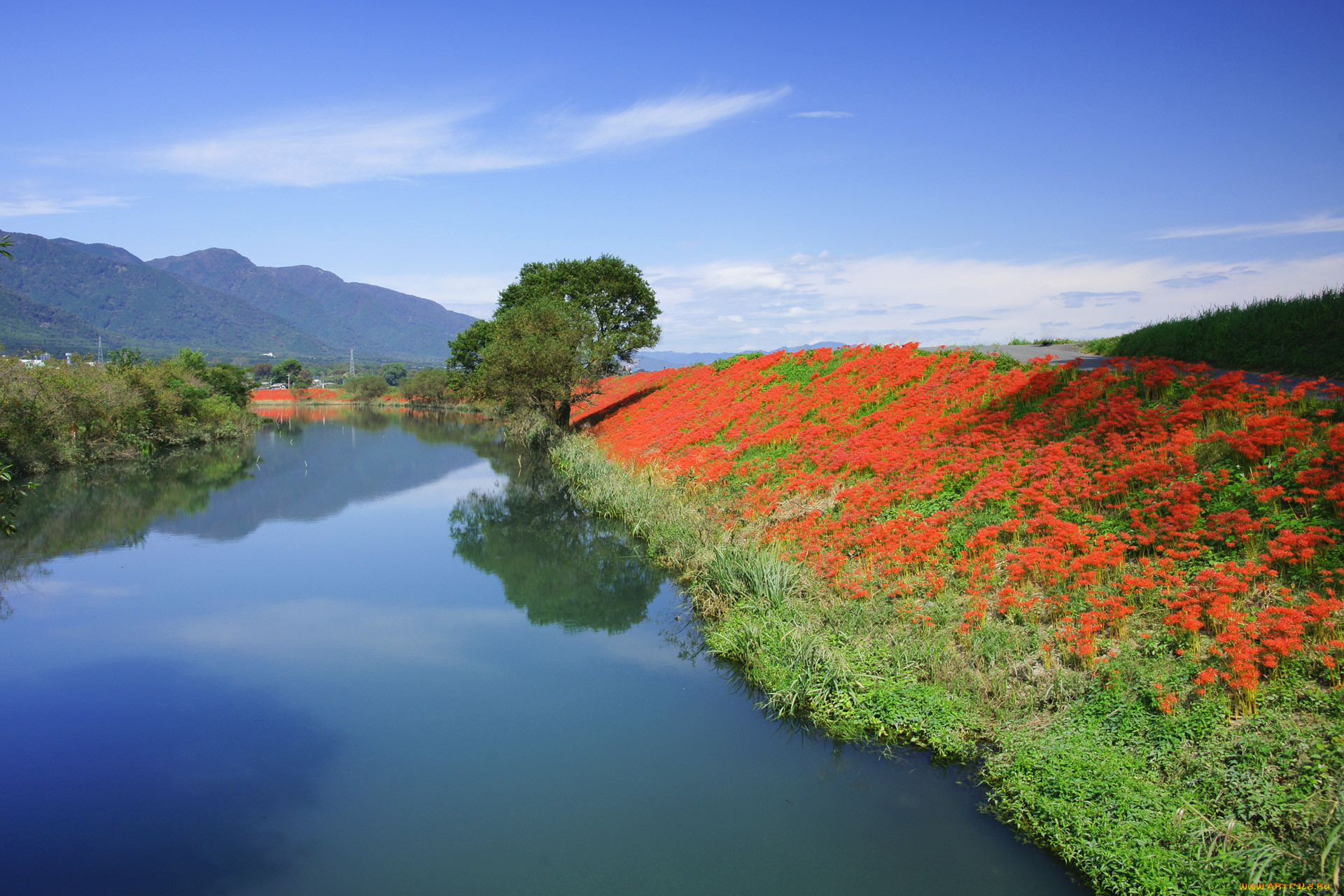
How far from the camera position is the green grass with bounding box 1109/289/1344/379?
1225cm

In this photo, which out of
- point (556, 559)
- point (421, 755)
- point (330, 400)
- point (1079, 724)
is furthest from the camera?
point (330, 400)

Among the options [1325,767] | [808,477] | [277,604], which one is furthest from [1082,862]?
[277,604]

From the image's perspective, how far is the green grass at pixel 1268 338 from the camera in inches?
482

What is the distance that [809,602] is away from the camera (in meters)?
10.7

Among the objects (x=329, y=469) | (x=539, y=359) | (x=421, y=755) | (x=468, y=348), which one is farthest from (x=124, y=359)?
(x=421, y=755)

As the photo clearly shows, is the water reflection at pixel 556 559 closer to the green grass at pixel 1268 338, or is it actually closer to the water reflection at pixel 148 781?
the water reflection at pixel 148 781

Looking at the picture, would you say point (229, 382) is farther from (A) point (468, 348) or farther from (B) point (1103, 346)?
(B) point (1103, 346)

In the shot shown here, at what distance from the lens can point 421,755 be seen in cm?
850

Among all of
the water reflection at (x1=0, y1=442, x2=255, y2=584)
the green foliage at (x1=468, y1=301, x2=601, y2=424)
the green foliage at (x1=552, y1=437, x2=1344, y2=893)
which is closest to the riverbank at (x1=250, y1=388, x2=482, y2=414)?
the green foliage at (x1=468, y1=301, x2=601, y2=424)

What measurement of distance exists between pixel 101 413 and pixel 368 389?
224ft

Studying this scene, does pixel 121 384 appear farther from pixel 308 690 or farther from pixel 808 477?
pixel 808 477

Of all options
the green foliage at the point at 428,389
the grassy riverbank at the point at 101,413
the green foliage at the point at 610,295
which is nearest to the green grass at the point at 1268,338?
the green foliage at the point at 610,295

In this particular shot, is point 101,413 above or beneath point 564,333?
beneath

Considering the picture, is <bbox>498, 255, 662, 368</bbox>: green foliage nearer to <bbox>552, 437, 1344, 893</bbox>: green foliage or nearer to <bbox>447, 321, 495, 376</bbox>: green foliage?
<bbox>447, 321, 495, 376</bbox>: green foliage
